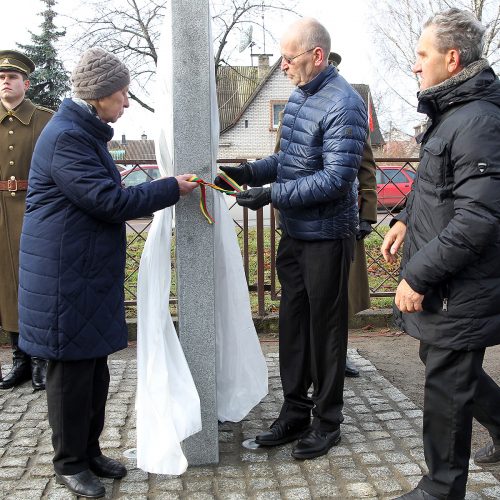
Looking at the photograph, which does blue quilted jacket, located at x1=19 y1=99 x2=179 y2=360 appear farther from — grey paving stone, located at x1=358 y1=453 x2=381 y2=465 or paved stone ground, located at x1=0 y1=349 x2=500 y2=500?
grey paving stone, located at x1=358 y1=453 x2=381 y2=465

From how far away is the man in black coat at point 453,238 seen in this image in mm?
2391

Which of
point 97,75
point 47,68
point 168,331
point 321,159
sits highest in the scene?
point 47,68

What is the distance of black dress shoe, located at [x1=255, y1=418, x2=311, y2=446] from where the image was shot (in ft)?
11.4

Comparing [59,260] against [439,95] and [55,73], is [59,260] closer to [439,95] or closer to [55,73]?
[439,95]

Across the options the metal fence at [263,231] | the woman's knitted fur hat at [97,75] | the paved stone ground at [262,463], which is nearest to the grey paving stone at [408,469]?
the paved stone ground at [262,463]

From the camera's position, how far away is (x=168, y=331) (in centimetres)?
307

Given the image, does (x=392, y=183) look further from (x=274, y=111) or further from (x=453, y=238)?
(x=274, y=111)

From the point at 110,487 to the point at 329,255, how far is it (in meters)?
1.53

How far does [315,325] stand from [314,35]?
1.43 m

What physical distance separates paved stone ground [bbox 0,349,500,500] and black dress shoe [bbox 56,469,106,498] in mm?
53

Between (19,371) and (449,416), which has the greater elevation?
(449,416)

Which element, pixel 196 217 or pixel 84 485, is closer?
pixel 84 485

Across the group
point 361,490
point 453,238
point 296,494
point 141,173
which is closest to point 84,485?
point 296,494

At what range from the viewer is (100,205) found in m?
2.73
